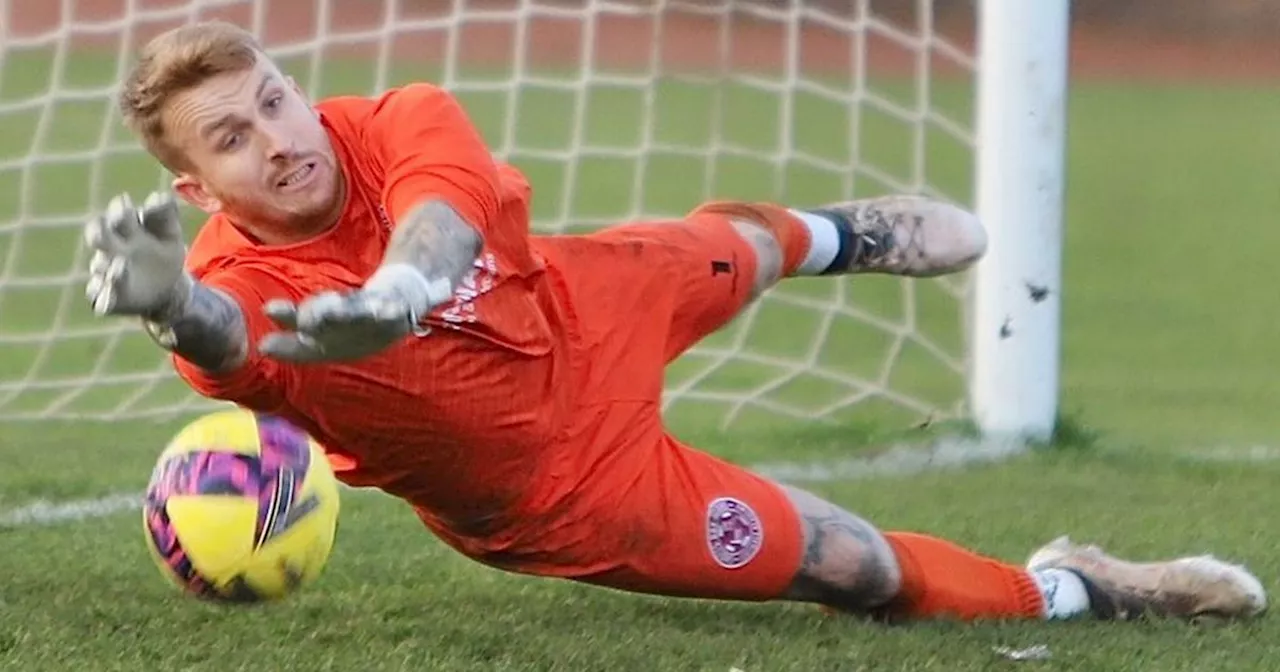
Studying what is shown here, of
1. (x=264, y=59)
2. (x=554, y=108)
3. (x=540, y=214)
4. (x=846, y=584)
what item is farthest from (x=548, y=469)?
(x=554, y=108)

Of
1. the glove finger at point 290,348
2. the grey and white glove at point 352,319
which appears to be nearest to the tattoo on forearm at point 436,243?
the grey and white glove at point 352,319

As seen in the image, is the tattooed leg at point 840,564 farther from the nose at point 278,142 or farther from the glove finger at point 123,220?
the glove finger at point 123,220

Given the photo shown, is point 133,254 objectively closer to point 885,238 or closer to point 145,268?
point 145,268

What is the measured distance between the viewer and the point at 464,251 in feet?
8.51

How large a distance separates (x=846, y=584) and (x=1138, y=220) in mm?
8501

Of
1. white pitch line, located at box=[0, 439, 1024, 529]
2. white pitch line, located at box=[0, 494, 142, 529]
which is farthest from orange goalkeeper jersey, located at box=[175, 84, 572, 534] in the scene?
white pitch line, located at box=[0, 439, 1024, 529]

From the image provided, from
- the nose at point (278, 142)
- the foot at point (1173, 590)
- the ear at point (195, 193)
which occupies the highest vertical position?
the nose at point (278, 142)

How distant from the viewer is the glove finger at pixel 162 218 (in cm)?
227

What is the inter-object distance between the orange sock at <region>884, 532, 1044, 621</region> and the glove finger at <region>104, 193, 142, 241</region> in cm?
154

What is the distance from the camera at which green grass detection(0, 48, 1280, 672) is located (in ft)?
10.4

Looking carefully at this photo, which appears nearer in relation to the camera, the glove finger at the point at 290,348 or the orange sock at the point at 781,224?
the glove finger at the point at 290,348

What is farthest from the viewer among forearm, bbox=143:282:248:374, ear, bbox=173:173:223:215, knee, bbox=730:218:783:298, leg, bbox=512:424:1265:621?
knee, bbox=730:218:783:298

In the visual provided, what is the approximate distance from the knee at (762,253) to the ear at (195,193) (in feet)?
3.34

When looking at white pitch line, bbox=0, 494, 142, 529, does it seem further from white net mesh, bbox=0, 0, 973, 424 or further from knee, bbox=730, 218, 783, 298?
knee, bbox=730, 218, 783, 298
